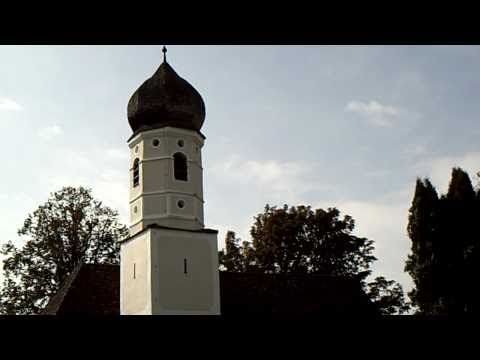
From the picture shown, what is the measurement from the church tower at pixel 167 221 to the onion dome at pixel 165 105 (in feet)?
0.12

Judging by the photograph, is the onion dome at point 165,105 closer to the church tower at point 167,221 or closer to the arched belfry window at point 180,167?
the church tower at point 167,221

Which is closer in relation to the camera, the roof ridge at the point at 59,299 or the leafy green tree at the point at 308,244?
the roof ridge at the point at 59,299

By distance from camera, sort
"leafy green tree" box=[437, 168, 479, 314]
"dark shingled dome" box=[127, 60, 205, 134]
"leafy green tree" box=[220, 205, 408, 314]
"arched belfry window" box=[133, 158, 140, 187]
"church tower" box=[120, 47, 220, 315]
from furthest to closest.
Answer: "leafy green tree" box=[220, 205, 408, 314]
"leafy green tree" box=[437, 168, 479, 314]
"dark shingled dome" box=[127, 60, 205, 134]
"arched belfry window" box=[133, 158, 140, 187]
"church tower" box=[120, 47, 220, 315]

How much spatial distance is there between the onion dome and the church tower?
37 millimetres

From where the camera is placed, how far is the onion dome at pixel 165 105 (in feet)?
82.5

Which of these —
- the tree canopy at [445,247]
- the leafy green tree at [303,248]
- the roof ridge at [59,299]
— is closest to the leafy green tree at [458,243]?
the tree canopy at [445,247]

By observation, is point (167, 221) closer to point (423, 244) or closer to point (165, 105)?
point (165, 105)

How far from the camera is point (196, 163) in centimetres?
2467


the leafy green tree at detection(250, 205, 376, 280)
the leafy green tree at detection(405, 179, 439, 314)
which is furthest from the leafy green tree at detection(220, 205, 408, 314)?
the leafy green tree at detection(405, 179, 439, 314)

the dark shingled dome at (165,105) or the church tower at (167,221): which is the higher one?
the dark shingled dome at (165,105)

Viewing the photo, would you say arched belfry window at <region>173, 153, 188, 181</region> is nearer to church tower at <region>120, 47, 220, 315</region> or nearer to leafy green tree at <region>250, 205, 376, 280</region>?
church tower at <region>120, 47, 220, 315</region>

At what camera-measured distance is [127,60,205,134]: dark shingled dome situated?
82.5 feet
